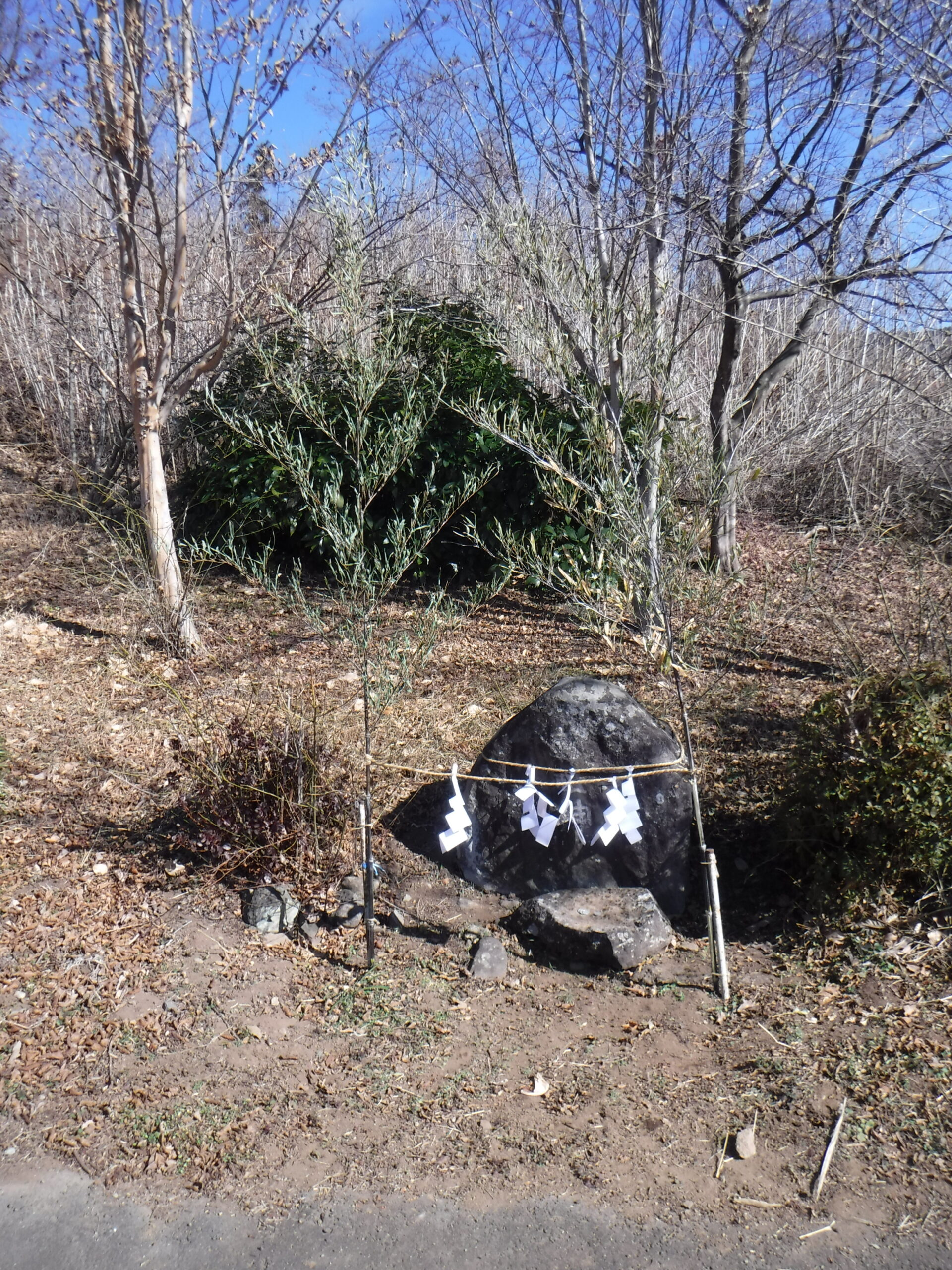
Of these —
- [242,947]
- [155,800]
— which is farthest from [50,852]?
→ [242,947]

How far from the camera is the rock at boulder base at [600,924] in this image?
368cm

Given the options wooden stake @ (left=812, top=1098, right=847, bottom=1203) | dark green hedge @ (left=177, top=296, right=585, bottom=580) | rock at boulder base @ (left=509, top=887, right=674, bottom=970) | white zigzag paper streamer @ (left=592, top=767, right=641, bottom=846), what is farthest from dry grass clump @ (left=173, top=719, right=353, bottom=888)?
dark green hedge @ (left=177, top=296, right=585, bottom=580)

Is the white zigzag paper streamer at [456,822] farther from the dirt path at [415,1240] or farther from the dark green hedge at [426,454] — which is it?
the dark green hedge at [426,454]

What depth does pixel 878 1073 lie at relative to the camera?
307cm

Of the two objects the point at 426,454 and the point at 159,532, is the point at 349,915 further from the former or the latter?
the point at 426,454

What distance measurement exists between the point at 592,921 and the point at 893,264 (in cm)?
396

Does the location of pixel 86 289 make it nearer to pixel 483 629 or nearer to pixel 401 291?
pixel 401 291

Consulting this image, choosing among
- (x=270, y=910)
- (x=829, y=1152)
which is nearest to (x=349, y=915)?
(x=270, y=910)

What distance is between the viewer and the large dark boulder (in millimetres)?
4082

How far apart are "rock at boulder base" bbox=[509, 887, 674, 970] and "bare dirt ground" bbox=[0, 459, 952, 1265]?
73mm

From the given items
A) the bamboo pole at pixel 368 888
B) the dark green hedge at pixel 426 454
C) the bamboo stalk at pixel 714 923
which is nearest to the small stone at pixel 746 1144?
the bamboo stalk at pixel 714 923

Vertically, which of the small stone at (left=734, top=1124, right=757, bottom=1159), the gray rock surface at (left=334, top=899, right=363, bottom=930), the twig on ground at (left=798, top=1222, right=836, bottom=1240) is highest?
the gray rock surface at (left=334, top=899, right=363, bottom=930)

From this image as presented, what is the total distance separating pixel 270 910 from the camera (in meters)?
3.97

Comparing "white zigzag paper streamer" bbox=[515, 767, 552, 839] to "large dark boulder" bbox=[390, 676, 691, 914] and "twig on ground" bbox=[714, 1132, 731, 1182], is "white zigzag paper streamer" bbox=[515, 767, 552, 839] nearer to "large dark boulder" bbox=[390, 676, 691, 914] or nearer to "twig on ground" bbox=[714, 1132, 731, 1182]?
"large dark boulder" bbox=[390, 676, 691, 914]
